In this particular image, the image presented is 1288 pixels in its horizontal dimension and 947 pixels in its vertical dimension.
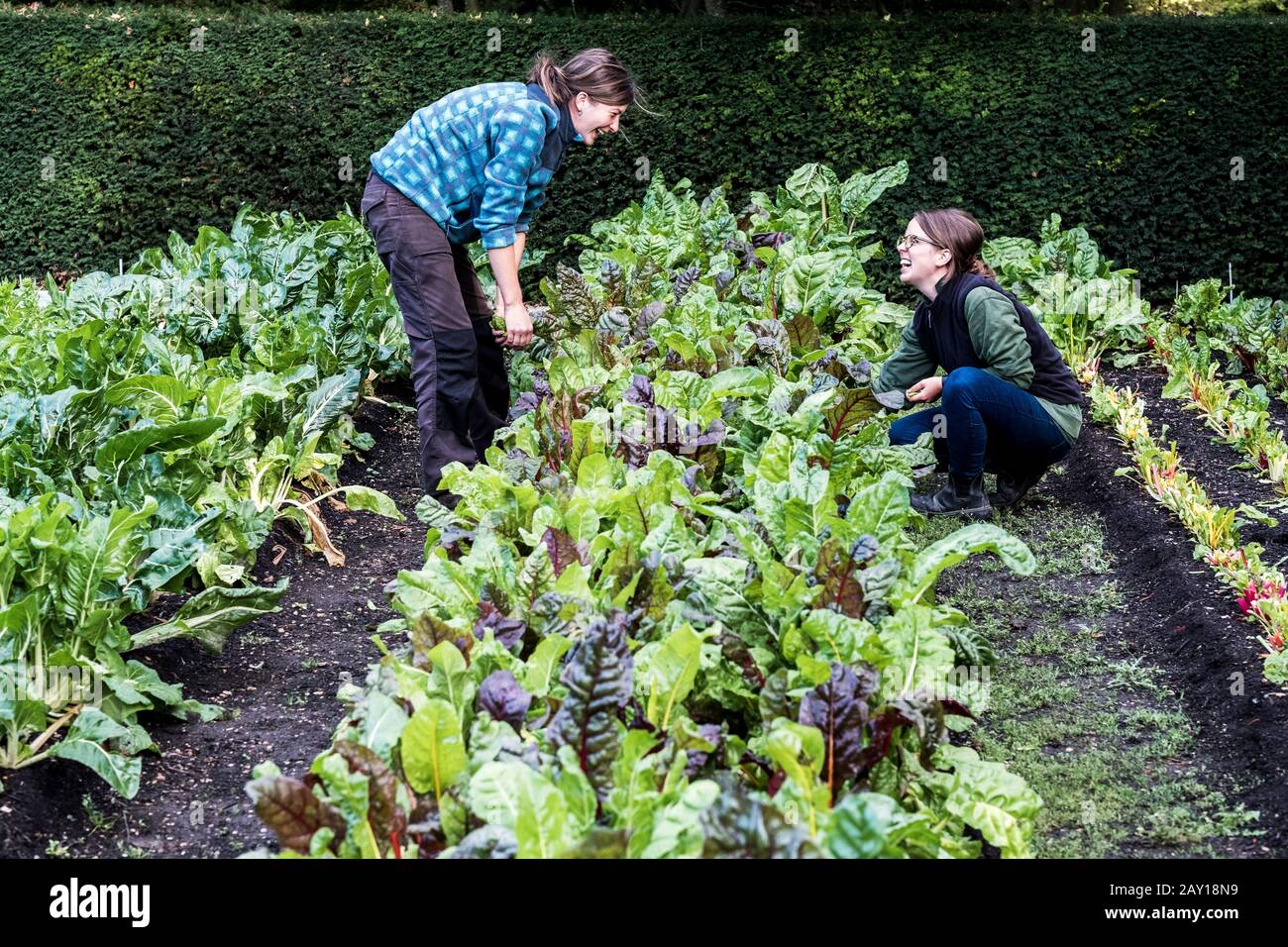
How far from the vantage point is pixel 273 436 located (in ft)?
16.8

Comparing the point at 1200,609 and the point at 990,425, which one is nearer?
the point at 1200,609

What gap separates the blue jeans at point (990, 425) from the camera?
16.3 ft

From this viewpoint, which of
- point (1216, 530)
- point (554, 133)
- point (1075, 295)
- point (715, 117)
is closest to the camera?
point (1216, 530)

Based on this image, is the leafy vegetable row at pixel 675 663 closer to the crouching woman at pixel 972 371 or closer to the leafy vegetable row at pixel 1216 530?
the crouching woman at pixel 972 371

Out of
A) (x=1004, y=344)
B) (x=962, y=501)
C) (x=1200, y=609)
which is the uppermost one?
(x=1004, y=344)

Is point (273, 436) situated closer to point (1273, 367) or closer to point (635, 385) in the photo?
point (635, 385)

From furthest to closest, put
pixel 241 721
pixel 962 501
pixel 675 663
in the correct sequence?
pixel 962 501
pixel 241 721
pixel 675 663

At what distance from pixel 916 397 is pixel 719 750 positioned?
285 cm

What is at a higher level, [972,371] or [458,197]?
[458,197]

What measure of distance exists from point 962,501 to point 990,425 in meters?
0.32

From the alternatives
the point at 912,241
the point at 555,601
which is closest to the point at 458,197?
the point at 912,241

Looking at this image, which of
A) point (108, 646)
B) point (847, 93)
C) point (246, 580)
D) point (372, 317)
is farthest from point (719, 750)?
point (847, 93)

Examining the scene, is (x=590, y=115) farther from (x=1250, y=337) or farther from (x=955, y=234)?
(x=1250, y=337)

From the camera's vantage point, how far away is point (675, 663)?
238 cm
